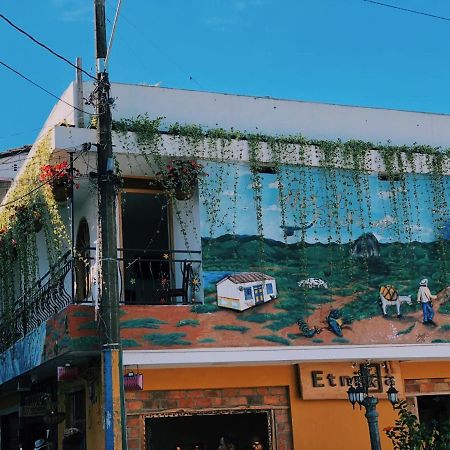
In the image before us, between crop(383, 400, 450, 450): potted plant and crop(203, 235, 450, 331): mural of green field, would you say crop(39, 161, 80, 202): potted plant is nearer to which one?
crop(203, 235, 450, 331): mural of green field

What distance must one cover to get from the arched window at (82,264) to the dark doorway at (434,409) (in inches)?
274

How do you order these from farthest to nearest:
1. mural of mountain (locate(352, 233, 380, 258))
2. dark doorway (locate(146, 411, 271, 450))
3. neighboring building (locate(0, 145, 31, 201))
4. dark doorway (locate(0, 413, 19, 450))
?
neighboring building (locate(0, 145, 31, 201))
dark doorway (locate(0, 413, 19, 450))
mural of mountain (locate(352, 233, 380, 258))
dark doorway (locate(146, 411, 271, 450))

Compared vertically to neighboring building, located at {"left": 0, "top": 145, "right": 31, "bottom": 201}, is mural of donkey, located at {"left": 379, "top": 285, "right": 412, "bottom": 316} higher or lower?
lower

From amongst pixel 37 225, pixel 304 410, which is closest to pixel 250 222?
pixel 304 410

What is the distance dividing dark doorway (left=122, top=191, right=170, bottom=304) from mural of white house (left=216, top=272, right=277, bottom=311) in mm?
1268

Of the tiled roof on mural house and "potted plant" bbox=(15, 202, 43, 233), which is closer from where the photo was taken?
the tiled roof on mural house

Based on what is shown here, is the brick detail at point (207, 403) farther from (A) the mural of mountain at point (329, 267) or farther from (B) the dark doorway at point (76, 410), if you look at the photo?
(A) the mural of mountain at point (329, 267)

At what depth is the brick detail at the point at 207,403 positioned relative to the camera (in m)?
A: 12.7

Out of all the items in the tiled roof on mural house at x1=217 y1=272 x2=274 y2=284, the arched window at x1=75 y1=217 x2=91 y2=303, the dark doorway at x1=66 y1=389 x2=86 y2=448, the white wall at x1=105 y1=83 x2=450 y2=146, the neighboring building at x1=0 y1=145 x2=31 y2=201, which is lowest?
the dark doorway at x1=66 y1=389 x2=86 y2=448

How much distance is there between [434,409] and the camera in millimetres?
15727

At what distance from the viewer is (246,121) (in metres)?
14.2

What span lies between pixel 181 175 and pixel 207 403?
3913mm

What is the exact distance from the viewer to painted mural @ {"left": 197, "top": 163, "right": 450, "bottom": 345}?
13172 mm

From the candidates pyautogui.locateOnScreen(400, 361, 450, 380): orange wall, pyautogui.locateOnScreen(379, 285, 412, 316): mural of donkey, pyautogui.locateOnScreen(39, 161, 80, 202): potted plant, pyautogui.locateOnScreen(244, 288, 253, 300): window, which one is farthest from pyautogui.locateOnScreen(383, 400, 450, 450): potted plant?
pyautogui.locateOnScreen(39, 161, 80, 202): potted plant
